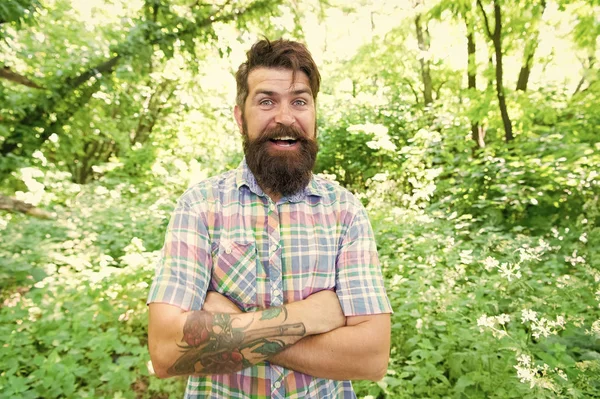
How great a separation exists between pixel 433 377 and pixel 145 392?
2376 mm

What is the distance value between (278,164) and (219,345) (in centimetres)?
84

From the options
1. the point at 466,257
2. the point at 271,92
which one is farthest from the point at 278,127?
the point at 466,257

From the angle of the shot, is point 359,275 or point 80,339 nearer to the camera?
point 359,275

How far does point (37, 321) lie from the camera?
340 cm

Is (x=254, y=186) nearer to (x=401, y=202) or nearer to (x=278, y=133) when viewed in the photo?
(x=278, y=133)

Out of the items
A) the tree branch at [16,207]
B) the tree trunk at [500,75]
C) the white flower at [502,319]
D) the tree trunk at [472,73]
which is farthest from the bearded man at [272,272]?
the tree trunk at [472,73]

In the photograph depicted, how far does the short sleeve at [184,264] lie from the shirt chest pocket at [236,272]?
0.05 meters

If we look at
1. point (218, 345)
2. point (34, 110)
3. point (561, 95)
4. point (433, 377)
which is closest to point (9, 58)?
point (34, 110)

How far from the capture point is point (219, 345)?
1.43 m

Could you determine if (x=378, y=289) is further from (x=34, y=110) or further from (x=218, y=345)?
(x=34, y=110)

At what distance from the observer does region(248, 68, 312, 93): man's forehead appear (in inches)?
71.1

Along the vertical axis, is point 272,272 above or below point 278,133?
below

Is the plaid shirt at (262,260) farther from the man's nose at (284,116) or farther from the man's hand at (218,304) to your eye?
the man's nose at (284,116)

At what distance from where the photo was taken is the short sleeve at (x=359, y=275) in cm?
161
